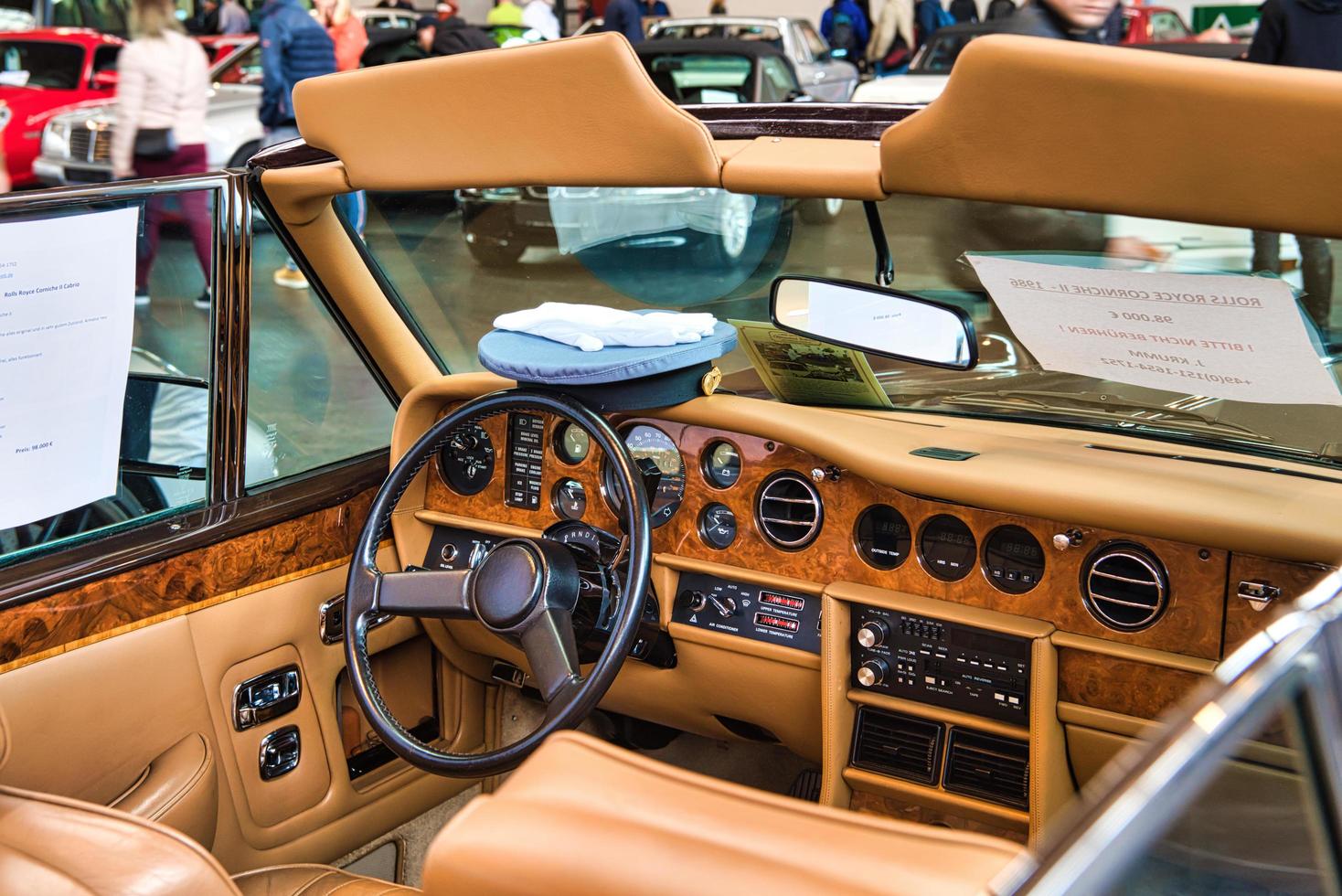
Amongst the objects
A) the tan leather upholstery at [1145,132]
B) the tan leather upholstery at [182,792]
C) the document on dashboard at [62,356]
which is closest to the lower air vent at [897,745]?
the tan leather upholstery at [1145,132]

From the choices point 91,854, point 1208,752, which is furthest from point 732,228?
point 1208,752

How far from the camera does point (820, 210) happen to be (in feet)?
6.86

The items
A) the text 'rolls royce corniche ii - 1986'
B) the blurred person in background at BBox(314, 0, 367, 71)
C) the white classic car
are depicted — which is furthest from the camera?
the white classic car

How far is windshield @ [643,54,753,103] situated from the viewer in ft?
23.9

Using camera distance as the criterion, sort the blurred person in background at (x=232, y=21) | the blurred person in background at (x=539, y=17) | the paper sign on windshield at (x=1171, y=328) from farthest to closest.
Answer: the blurred person in background at (x=232, y=21), the blurred person in background at (x=539, y=17), the paper sign on windshield at (x=1171, y=328)

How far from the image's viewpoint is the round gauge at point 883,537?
81.3 inches

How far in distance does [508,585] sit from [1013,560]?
80cm

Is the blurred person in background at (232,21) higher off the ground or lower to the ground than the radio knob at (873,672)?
higher

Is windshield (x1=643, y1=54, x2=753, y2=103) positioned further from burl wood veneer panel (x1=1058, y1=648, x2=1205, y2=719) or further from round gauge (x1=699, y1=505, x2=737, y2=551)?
burl wood veneer panel (x1=1058, y1=648, x2=1205, y2=719)

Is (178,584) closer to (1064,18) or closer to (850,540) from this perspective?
(850,540)

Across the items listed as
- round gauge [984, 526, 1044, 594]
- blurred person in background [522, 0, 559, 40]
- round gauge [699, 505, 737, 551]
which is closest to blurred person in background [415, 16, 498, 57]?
blurred person in background [522, 0, 559, 40]

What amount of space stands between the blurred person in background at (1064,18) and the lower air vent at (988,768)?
61.1 inches

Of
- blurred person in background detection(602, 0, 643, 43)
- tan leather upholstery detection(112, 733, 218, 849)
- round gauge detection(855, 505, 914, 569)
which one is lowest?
tan leather upholstery detection(112, 733, 218, 849)

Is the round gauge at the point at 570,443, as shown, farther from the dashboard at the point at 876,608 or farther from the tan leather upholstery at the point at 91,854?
the tan leather upholstery at the point at 91,854
